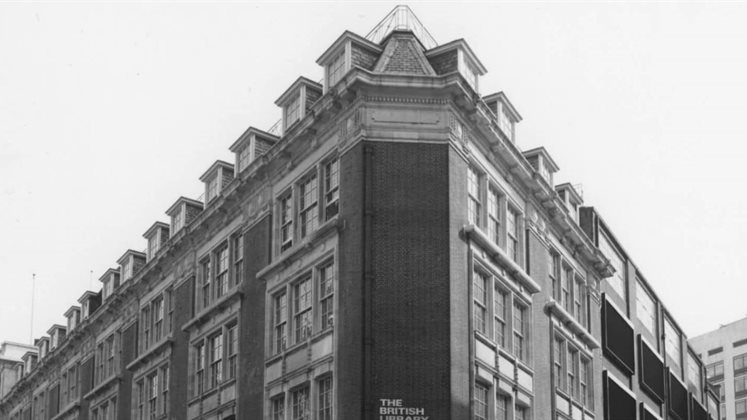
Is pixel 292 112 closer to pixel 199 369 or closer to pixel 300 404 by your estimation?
pixel 300 404

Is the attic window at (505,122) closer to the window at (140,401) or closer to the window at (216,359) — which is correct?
the window at (216,359)

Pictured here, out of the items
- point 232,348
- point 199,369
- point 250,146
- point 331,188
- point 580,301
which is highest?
point 250,146

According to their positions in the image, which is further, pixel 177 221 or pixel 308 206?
pixel 177 221

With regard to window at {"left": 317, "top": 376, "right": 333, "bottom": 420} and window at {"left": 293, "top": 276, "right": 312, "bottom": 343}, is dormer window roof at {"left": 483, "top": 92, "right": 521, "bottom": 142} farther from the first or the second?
window at {"left": 317, "top": 376, "right": 333, "bottom": 420}

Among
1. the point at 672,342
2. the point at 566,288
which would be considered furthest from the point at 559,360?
the point at 672,342

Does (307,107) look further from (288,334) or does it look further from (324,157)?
(288,334)

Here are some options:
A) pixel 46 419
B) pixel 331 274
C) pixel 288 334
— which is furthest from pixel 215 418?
pixel 46 419

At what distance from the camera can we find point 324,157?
136ft

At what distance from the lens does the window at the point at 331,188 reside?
40.5 metres

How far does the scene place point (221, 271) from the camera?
4916 centimetres

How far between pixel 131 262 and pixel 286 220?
19174 mm

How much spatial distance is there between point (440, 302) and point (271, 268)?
8.14m

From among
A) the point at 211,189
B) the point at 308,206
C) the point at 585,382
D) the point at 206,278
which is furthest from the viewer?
the point at 211,189

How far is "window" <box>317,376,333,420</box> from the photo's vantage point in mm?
38406
